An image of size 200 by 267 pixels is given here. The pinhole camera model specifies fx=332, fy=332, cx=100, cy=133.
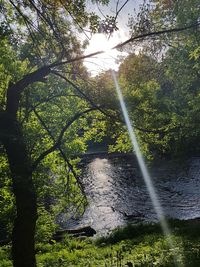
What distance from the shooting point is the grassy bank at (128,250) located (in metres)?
11.7

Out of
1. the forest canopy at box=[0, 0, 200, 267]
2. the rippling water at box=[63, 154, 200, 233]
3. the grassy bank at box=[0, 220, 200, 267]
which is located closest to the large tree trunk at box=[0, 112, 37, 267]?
the forest canopy at box=[0, 0, 200, 267]

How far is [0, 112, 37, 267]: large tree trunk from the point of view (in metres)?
9.45

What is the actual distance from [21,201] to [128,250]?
833cm

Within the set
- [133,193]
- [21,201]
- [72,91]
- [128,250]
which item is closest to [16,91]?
[21,201]

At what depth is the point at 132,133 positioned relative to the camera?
13.1 meters

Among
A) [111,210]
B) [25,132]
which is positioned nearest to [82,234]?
[111,210]

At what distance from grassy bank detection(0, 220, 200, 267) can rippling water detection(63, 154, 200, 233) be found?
3202 mm

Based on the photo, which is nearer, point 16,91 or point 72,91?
point 16,91

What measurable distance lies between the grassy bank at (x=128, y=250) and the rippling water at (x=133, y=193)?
3.20 metres

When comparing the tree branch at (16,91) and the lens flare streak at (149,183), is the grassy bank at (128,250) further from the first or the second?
the tree branch at (16,91)

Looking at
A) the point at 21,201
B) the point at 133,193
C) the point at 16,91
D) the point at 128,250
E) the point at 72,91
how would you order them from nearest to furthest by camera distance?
the point at 21,201 < the point at 16,91 < the point at 128,250 < the point at 72,91 < the point at 133,193

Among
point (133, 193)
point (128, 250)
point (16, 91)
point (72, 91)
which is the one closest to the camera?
point (16, 91)

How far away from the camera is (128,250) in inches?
633

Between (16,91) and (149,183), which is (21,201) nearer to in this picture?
(16,91)
